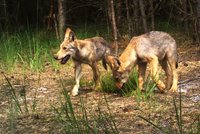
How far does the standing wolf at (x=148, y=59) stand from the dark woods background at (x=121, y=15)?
145 centimetres

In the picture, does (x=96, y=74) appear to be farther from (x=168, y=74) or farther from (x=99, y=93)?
(x=168, y=74)

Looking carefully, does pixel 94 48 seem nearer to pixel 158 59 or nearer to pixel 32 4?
pixel 158 59

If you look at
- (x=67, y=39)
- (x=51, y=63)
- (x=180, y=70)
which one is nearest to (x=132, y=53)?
(x=67, y=39)

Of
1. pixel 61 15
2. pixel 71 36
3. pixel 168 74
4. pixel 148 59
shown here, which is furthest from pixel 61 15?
pixel 148 59

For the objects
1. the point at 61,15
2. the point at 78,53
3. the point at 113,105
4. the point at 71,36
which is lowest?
the point at 113,105

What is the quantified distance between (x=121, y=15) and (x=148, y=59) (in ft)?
21.8

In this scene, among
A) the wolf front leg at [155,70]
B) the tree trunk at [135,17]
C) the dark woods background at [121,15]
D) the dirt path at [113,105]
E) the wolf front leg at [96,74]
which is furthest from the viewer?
the tree trunk at [135,17]

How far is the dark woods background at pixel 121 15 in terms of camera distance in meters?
12.4

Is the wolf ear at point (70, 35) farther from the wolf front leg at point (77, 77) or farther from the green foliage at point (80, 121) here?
the green foliage at point (80, 121)

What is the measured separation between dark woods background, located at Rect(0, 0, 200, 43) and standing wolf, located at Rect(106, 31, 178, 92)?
145cm

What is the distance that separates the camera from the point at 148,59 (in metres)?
7.62

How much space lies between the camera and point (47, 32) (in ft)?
54.0

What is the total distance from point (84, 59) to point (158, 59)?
1184 mm

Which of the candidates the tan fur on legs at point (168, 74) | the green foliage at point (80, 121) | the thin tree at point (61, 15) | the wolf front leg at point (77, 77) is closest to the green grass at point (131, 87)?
the wolf front leg at point (77, 77)
